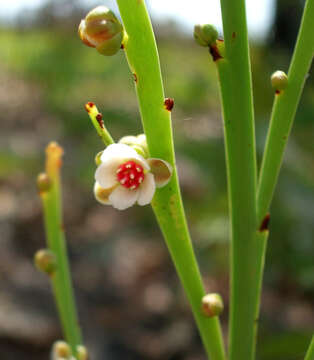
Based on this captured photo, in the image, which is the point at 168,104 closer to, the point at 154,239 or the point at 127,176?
the point at 127,176

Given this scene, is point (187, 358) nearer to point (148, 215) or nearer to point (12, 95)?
point (148, 215)

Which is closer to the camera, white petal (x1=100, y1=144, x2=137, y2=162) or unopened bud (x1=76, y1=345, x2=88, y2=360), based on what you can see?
white petal (x1=100, y1=144, x2=137, y2=162)

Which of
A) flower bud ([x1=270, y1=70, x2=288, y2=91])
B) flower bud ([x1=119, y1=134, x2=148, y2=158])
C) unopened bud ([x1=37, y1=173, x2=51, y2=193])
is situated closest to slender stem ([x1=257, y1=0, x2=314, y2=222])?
flower bud ([x1=270, y1=70, x2=288, y2=91])

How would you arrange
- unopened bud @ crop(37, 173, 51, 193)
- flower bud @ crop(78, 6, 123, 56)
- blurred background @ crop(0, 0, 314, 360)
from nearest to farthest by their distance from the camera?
flower bud @ crop(78, 6, 123, 56) < unopened bud @ crop(37, 173, 51, 193) < blurred background @ crop(0, 0, 314, 360)

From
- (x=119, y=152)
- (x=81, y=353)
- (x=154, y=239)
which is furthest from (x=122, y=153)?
(x=154, y=239)

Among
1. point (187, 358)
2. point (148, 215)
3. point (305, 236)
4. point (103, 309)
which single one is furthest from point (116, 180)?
point (148, 215)

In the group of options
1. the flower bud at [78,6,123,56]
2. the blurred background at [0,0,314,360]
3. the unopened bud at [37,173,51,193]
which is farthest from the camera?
the blurred background at [0,0,314,360]

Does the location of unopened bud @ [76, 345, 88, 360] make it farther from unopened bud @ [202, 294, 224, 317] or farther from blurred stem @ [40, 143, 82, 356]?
unopened bud @ [202, 294, 224, 317]

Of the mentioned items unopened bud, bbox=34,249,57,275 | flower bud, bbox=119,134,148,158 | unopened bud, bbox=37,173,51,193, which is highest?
unopened bud, bbox=37,173,51,193
